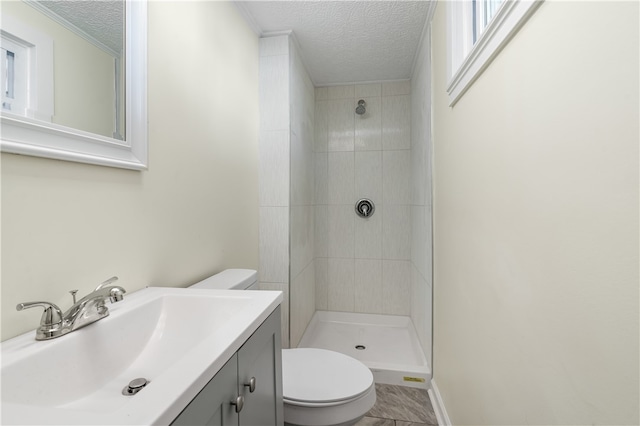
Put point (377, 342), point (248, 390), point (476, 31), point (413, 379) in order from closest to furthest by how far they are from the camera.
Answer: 1. point (248, 390)
2. point (476, 31)
3. point (413, 379)
4. point (377, 342)

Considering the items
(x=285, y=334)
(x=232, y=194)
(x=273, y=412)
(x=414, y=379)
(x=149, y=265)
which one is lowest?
(x=414, y=379)

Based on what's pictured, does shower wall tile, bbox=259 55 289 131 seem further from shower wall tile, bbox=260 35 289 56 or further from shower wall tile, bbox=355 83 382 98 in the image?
shower wall tile, bbox=355 83 382 98

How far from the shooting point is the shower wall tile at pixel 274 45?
208 centimetres

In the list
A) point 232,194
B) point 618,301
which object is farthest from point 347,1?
point 618,301

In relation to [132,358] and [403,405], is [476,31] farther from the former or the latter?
[403,405]

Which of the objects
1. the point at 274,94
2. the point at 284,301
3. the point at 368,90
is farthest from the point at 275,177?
the point at 368,90

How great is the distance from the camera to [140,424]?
0.40m

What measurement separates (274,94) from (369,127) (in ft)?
3.88

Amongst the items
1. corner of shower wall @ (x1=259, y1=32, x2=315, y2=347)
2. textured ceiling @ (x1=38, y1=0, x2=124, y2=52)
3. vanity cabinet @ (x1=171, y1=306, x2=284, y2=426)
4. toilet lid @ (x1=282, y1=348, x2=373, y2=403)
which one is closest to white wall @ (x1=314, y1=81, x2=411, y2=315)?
corner of shower wall @ (x1=259, y1=32, x2=315, y2=347)

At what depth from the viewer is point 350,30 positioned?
2.06m

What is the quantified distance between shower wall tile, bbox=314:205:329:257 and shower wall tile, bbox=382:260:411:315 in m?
0.60

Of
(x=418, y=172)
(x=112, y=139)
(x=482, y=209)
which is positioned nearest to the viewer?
(x=112, y=139)

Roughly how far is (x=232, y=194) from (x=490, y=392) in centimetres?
144

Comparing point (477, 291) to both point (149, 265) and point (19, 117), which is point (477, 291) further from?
point (19, 117)
